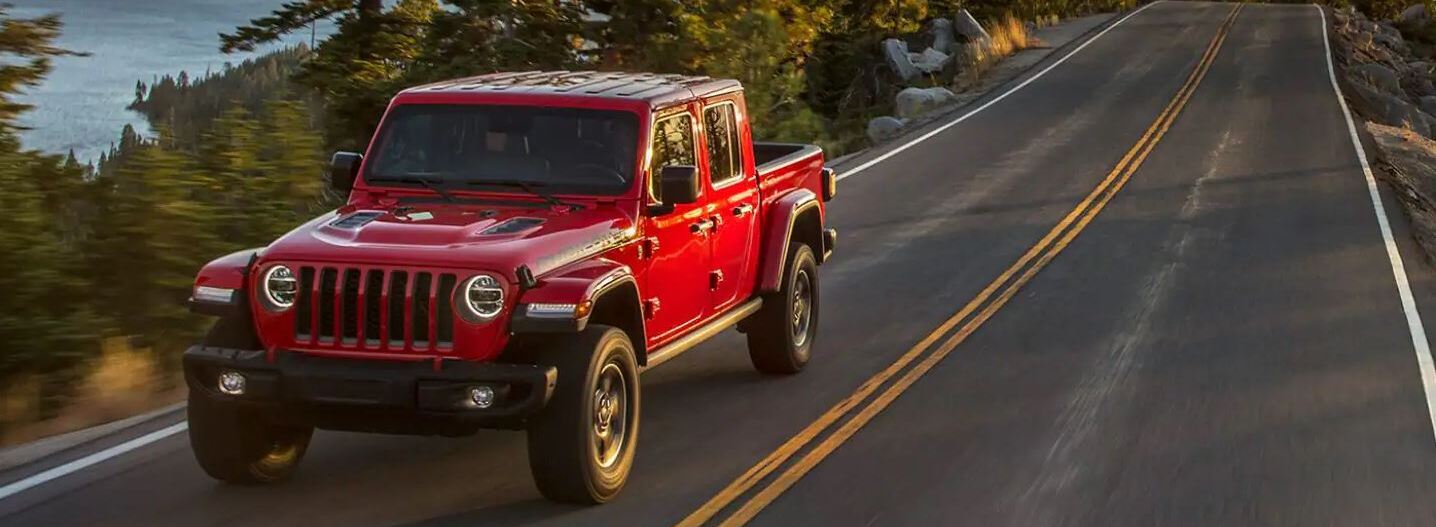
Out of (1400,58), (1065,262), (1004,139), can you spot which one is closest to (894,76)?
(1004,139)

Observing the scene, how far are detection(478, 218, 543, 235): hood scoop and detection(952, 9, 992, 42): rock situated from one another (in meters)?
36.1

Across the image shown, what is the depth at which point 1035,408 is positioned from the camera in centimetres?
987

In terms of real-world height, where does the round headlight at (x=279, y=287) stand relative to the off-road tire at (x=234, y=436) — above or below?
above

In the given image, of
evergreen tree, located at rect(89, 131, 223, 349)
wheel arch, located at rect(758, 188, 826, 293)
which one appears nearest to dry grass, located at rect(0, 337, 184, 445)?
evergreen tree, located at rect(89, 131, 223, 349)

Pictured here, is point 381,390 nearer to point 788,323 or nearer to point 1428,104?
point 788,323

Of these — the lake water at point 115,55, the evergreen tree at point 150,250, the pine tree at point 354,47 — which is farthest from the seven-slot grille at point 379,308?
the pine tree at point 354,47

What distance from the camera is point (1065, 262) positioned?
15.8 m

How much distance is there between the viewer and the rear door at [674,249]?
27.6 ft

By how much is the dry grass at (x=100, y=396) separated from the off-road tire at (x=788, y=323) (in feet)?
11.3

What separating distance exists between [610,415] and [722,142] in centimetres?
254

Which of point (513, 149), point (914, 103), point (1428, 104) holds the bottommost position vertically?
point (1428, 104)

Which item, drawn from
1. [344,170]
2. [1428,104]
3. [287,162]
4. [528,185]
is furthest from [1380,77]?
[344,170]

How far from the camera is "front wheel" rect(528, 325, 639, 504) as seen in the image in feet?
23.3

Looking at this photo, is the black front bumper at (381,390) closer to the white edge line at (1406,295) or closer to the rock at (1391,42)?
the white edge line at (1406,295)
